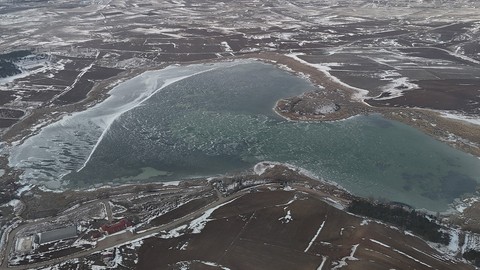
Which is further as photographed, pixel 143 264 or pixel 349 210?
pixel 349 210

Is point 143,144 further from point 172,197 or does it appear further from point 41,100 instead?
point 41,100

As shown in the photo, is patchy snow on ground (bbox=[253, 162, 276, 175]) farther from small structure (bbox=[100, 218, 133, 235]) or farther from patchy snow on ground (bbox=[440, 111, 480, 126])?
patchy snow on ground (bbox=[440, 111, 480, 126])

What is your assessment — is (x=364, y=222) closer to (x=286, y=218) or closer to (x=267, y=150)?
(x=286, y=218)

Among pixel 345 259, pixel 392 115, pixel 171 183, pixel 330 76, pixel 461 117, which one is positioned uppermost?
pixel 330 76

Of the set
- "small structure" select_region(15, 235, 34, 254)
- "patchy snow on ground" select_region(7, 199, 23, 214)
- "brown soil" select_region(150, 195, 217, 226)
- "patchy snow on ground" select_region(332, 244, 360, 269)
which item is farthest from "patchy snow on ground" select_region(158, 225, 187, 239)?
"patchy snow on ground" select_region(7, 199, 23, 214)

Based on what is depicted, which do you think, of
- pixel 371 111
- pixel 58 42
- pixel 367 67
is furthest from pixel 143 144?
pixel 58 42

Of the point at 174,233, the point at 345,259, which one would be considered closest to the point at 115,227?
the point at 174,233
